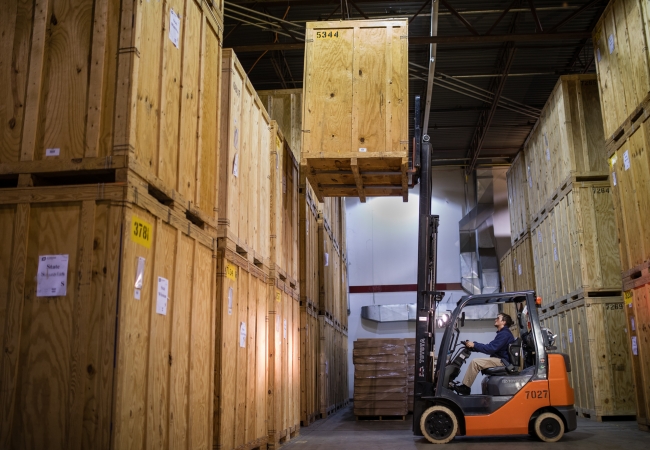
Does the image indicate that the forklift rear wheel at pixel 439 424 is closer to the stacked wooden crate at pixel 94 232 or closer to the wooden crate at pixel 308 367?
the wooden crate at pixel 308 367

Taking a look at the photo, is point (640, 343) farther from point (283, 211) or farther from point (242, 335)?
point (242, 335)

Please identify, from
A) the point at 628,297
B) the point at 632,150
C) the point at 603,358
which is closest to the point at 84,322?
the point at 632,150

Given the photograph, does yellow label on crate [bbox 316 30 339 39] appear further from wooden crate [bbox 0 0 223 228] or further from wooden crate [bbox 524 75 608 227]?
wooden crate [bbox 524 75 608 227]

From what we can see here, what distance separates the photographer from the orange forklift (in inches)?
339

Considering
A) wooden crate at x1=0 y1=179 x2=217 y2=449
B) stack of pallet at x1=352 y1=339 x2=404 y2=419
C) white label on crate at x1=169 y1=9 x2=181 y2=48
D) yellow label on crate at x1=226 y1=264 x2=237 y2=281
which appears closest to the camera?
wooden crate at x1=0 y1=179 x2=217 y2=449

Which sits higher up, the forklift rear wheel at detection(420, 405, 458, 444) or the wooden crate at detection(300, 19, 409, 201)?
the wooden crate at detection(300, 19, 409, 201)

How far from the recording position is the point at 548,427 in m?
8.60

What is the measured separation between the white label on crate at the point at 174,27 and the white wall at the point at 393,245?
1854 centimetres

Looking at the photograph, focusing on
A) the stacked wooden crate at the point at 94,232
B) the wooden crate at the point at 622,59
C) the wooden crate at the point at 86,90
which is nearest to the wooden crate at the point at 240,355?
the stacked wooden crate at the point at 94,232

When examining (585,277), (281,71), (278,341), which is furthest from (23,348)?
(281,71)

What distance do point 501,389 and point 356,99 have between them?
14.4 feet

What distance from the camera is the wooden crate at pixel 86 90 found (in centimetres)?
Answer: 413

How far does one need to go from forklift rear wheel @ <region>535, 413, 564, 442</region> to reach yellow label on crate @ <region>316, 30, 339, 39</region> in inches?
233

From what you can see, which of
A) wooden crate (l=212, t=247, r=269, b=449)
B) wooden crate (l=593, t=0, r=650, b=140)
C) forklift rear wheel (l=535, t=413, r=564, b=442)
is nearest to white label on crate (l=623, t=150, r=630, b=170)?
wooden crate (l=593, t=0, r=650, b=140)
